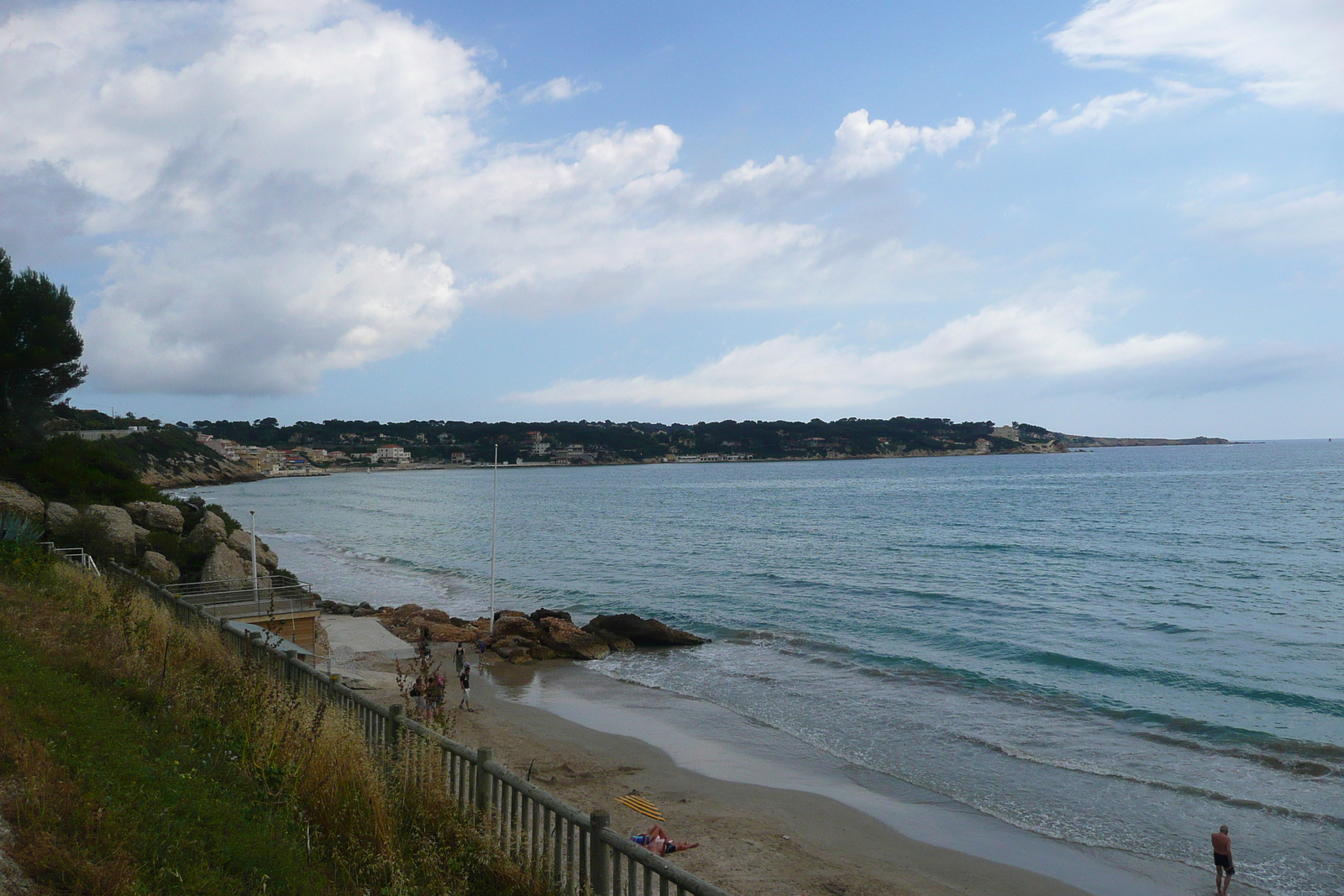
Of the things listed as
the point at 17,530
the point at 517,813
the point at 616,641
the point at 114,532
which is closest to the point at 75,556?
the point at 114,532

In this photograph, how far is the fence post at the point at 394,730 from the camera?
7.47m

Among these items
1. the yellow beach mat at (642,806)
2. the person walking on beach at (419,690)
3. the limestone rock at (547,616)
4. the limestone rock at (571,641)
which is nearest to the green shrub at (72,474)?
the limestone rock at (547,616)

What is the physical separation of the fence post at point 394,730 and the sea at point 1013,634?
1008 cm

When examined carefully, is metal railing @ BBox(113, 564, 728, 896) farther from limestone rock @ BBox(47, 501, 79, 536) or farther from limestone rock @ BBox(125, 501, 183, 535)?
limestone rock @ BBox(125, 501, 183, 535)

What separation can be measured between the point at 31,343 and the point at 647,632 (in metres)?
28.5

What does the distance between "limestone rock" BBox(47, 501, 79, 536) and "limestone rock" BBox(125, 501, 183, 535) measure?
2677mm

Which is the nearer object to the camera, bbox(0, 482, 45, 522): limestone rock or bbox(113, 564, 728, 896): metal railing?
bbox(113, 564, 728, 896): metal railing

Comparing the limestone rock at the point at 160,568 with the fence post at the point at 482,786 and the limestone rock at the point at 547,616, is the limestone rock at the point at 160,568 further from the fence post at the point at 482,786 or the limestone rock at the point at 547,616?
the fence post at the point at 482,786

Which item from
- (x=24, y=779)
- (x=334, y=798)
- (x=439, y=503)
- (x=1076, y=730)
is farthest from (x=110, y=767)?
(x=439, y=503)

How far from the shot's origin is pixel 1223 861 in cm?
1063

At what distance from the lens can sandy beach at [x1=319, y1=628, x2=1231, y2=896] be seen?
10820 mm

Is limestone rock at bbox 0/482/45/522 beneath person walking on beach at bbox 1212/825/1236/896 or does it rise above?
above

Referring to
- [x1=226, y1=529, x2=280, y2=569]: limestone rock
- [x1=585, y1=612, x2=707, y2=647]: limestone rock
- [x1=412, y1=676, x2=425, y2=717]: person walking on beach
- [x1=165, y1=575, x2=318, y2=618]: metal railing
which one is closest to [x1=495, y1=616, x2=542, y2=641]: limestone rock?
[x1=585, y1=612, x2=707, y2=647]: limestone rock

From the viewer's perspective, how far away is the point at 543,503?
101938mm
